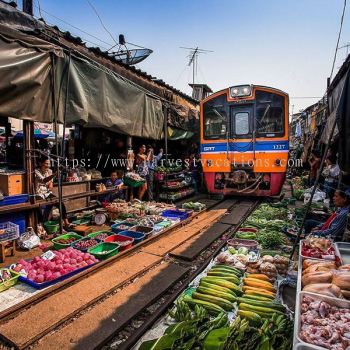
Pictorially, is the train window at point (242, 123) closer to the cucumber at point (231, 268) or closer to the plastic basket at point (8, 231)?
the cucumber at point (231, 268)

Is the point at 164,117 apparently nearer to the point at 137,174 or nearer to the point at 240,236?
the point at 137,174

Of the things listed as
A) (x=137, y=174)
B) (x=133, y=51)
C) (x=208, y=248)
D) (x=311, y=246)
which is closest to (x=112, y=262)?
(x=208, y=248)

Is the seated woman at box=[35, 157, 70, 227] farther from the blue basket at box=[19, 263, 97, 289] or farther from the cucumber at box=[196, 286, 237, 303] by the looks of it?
the cucumber at box=[196, 286, 237, 303]

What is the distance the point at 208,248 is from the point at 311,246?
2375mm

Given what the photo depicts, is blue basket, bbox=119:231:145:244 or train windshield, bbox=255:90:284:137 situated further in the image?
train windshield, bbox=255:90:284:137

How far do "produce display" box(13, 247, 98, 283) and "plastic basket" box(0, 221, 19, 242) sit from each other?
3.17ft

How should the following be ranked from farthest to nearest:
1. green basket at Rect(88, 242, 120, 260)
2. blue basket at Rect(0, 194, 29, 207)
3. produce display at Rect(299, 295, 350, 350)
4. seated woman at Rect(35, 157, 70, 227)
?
seated woman at Rect(35, 157, 70, 227) < blue basket at Rect(0, 194, 29, 207) < green basket at Rect(88, 242, 120, 260) < produce display at Rect(299, 295, 350, 350)

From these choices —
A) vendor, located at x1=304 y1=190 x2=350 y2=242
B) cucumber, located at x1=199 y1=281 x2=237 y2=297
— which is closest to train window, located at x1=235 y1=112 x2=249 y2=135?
vendor, located at x1=304 y1=190 x2=350 y2=242

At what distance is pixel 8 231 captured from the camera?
16.4 ft

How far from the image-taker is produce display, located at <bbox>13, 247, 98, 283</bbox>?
12.6 ft

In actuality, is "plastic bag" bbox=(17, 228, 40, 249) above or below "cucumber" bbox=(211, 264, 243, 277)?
above

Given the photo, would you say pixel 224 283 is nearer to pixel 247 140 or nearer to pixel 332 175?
pixel 247 140

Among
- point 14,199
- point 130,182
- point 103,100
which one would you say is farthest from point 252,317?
point 130,182

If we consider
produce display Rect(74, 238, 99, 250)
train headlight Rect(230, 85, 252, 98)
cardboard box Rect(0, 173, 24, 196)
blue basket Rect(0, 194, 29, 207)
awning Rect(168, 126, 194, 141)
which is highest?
train headlight Rect(230, 85, 252, 98)
